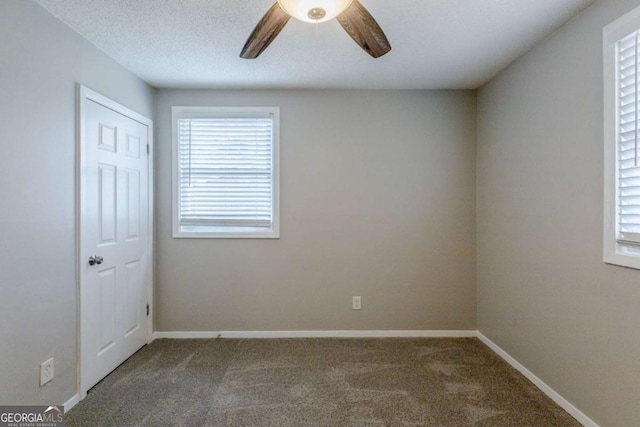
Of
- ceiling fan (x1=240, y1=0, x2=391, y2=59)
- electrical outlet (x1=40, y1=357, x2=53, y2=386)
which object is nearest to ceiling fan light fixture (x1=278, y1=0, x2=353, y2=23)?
ceiling fan (x1=240, y1=0, x2=391, y2=59)

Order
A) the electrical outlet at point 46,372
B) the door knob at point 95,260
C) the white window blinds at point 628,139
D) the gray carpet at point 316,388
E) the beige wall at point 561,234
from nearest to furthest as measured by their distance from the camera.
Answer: the white window blinds at point 628,139
the beige wall at point 561,234
the electrical outlet at point 46,372
the gray carpet at point 316,388
the door knob at point 95,260

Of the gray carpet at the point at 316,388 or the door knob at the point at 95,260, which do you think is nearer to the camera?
the gray carpet at the point at 316,388

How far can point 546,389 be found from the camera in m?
2.21

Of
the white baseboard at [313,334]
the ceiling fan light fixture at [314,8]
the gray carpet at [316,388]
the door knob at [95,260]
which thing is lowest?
the gray carpet at [316,388]

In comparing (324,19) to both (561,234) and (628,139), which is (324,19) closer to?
(628,139)

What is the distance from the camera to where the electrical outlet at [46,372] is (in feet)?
6.11

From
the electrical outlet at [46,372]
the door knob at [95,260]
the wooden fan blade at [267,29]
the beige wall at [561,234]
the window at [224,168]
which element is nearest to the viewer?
the wooden fan blade at [267,29]

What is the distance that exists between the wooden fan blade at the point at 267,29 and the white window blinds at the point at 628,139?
172cm

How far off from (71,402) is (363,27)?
112 inches

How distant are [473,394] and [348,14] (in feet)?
8.06

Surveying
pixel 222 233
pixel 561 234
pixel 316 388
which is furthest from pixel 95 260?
pixel 561 234

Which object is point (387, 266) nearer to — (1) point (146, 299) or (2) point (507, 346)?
(2) point (507, 346)

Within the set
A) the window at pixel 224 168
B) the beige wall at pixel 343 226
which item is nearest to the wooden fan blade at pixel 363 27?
the beige wall at pixel 343 226

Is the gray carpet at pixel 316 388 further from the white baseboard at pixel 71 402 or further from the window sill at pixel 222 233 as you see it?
the window sill at pixel 222 233
